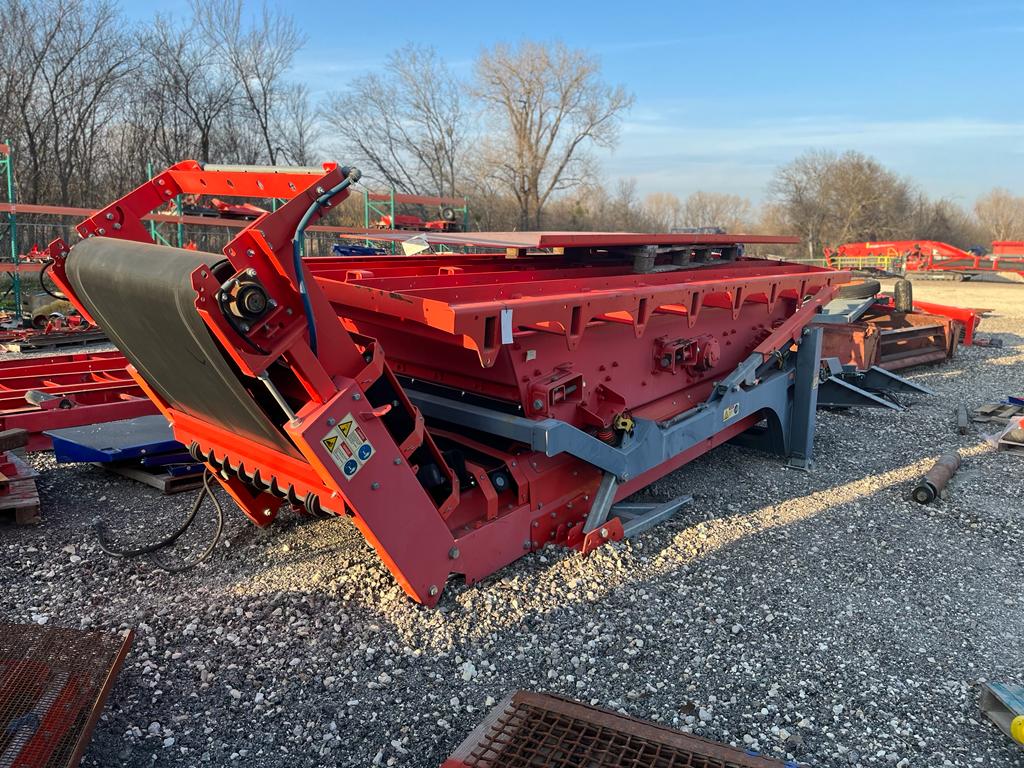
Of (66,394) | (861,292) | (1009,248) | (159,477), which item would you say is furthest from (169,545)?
(1009,248)

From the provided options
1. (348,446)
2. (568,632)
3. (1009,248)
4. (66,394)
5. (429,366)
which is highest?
(1009,248)

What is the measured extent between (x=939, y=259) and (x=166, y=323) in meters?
30.7

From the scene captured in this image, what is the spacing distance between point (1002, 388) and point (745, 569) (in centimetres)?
718

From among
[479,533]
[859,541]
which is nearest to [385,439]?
[479,533]

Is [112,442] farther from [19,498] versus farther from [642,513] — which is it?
[642,513]

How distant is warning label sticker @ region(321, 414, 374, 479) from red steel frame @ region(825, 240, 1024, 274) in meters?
27.2

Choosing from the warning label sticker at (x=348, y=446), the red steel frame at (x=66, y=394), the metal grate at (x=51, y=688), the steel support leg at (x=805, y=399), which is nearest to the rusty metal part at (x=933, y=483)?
the steel support leg at (x=805, y=399)

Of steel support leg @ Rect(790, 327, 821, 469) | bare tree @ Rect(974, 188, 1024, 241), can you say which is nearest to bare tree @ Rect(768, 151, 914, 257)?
bare tree @ Rect(974, 188, 1024, 241)

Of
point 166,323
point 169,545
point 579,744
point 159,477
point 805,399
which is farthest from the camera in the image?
point 805,399

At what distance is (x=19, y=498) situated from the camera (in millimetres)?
4191

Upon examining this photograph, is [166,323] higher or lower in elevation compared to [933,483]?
higher

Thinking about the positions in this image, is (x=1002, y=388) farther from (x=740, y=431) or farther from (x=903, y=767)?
(x=903, y=767)

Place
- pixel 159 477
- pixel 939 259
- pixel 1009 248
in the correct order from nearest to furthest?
pixel 159 477 → pixel 939 259 → pixel 1009 248

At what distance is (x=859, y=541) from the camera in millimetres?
4254
